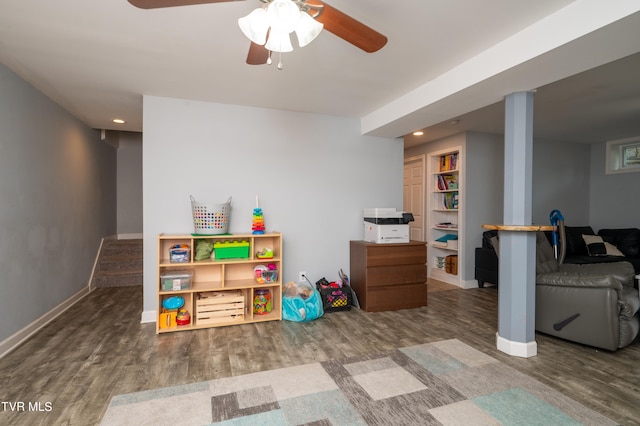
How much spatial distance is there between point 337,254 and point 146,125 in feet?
8.41

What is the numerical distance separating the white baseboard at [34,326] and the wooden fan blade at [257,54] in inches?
113

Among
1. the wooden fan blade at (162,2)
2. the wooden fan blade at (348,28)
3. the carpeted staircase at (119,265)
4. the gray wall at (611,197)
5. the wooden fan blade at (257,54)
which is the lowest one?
the carpeted staircase at (119,265)

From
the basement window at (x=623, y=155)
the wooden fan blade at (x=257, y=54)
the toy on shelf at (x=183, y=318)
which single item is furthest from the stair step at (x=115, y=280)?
the basement window at (x=623, y=155)

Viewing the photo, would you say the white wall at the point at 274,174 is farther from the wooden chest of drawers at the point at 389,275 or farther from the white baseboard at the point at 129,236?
the white baseboard at the point at 129,236

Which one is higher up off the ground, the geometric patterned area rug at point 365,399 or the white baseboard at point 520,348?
the white baseboard at point 520,348

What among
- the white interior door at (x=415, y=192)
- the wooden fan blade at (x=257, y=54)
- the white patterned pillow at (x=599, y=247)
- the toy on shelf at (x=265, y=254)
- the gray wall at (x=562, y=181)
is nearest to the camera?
the wooden fan blade at (x=257, y=54)

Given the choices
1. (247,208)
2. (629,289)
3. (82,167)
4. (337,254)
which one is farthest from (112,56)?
(629,289)

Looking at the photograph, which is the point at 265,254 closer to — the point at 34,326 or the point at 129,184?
the point at 34,326

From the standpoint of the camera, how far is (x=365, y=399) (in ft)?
6.37

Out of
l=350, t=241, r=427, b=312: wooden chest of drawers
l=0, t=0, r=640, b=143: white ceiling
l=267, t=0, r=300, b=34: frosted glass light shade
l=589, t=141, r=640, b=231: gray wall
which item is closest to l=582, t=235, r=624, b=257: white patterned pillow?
l=589, t=141, r=640, b=231: gray wall

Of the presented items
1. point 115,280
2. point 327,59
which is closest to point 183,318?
point 115,280

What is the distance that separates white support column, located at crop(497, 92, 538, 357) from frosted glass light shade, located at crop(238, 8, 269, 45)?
2.11 m

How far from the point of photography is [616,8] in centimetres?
161

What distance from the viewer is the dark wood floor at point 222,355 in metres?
1.96
